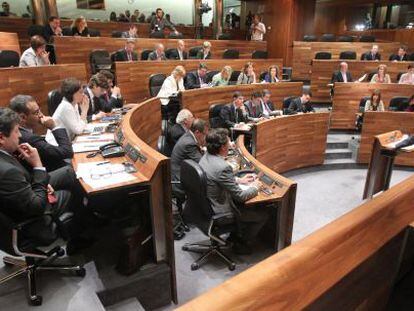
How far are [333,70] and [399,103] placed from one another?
1878 mm

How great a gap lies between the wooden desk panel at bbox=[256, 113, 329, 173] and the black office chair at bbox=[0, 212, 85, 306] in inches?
117

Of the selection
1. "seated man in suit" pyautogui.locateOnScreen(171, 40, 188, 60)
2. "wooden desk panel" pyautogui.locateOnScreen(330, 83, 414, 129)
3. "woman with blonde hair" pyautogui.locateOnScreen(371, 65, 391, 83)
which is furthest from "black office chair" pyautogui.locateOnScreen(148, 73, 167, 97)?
"woman with blonde hair" pyautogui.locateOnScreen(371, 65, 391, 83)

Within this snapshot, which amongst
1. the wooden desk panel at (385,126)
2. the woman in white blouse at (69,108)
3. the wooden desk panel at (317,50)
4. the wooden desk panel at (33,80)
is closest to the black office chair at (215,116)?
the wooden desk panel at (33,80)

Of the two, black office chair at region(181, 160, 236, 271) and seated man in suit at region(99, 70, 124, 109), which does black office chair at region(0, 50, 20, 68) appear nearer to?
seated man in suit at region(99, 70, 124, 109)

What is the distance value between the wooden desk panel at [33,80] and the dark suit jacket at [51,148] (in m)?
1.79

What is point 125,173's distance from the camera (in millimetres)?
2170

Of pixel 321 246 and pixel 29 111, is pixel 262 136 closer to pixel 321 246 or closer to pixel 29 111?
pixel 29 111

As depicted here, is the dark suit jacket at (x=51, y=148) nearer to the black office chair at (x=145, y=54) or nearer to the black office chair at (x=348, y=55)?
the black office chair at (x=145, y=54)

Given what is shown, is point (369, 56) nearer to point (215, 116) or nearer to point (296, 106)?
point (296, 106)

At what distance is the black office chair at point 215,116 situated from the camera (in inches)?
198

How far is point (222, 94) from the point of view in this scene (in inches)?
219

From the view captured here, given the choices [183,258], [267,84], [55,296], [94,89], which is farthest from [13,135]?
[267,84]

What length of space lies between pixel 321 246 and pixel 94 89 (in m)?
3.91

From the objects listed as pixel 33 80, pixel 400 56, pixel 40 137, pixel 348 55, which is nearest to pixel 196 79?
pixel 33 80
